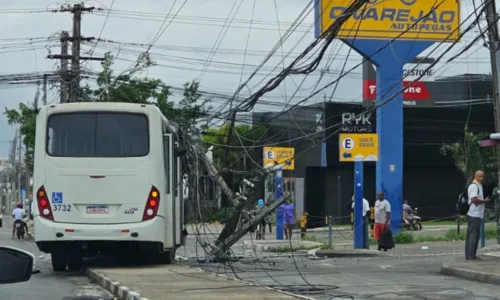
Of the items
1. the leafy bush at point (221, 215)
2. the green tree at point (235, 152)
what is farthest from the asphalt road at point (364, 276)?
the green tree at point (235, 152)

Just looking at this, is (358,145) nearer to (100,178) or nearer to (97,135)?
(97,135)

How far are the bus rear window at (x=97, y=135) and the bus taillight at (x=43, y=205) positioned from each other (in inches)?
30.2

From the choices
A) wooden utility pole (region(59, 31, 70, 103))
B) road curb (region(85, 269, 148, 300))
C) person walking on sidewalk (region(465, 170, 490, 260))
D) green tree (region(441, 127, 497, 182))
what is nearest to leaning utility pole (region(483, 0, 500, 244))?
person walking on sidewalk (region(465, 170, 490, 260))

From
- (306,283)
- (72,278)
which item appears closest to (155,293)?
(306,283)

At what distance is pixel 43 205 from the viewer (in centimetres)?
1579

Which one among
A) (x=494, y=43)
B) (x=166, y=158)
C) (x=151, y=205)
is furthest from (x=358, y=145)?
(x=151, y=205)

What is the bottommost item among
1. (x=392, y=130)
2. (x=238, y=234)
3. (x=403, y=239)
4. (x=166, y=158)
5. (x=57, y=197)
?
(x=403, y=239)

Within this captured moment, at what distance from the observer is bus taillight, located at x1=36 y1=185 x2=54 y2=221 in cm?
1575

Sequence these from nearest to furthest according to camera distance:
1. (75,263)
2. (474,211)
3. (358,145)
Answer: (474,211) → (75,263) → (358,145)

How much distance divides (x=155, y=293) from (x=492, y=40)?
911cm

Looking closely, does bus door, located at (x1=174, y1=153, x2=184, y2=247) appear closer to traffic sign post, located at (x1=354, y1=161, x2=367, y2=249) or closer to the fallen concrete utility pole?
the fallen concrete utility pole

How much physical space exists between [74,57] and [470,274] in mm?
28275

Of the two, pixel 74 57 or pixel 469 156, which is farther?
pixel 469 156

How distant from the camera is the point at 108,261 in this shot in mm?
19203
